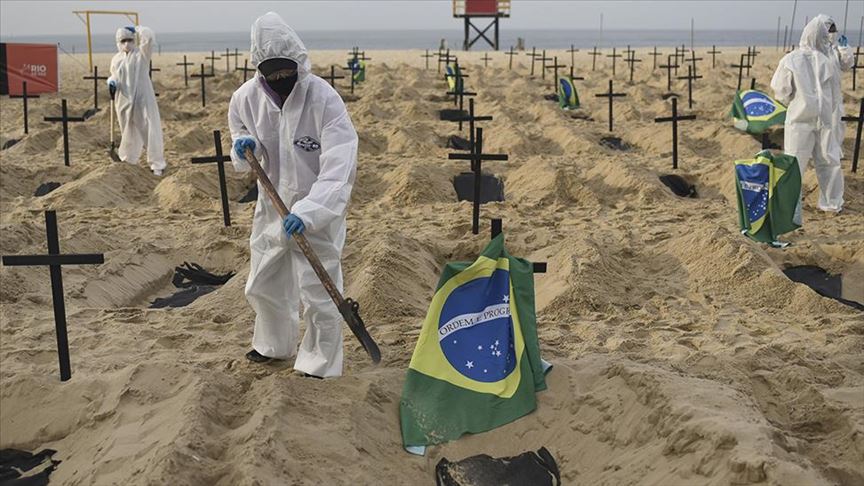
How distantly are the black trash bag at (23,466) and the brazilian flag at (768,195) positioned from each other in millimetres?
5436

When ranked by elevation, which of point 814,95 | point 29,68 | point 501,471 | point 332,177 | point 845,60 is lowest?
point 501,471

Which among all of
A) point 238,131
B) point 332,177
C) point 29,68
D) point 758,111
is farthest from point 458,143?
point 29,68

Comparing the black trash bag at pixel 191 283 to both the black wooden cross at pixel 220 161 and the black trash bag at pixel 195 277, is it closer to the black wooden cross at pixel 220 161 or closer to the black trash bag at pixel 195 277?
the black trash bag at pixel 195 277

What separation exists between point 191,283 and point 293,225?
3218mm

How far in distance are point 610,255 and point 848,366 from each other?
2.52 m

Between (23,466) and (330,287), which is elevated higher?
(330,287)

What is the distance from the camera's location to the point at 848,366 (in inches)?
186

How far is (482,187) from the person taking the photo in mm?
10102

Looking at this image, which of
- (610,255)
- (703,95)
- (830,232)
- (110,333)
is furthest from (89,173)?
(703,95)

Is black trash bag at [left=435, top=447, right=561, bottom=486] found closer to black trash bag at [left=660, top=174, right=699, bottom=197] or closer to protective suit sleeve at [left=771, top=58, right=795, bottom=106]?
protective suit sleeve at [left=771, top=58, right=795, bottom=106]

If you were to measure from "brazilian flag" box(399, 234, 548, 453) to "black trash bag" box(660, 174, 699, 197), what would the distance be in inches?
254

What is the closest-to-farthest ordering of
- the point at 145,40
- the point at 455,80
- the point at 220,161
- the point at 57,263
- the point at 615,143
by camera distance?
the point at 57,263, the point at 220,161, the point at 145,40, the point at 615,143, the point at 455,80

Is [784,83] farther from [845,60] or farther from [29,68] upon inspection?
[29,68]

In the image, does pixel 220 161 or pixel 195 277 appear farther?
pixel 220 161
